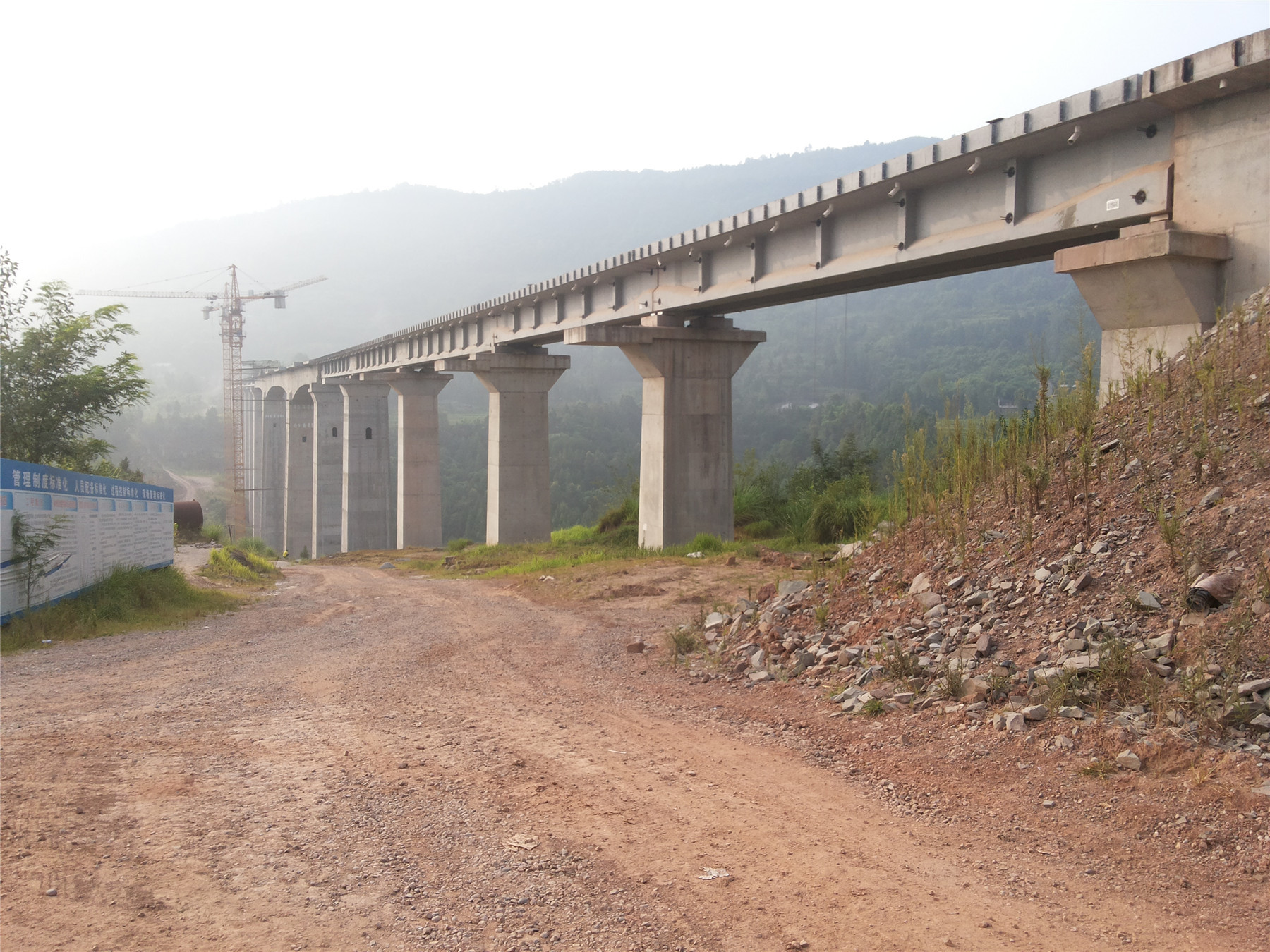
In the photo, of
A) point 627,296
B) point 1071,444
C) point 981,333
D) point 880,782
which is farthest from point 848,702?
point 981,333

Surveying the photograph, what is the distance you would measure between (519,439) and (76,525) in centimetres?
1960

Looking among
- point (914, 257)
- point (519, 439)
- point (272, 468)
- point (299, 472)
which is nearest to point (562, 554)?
point (519, 439)

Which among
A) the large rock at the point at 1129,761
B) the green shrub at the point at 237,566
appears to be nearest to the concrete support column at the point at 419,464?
the green shrub at the point at 237,566

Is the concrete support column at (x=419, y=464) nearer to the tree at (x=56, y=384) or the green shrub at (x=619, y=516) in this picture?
the green shrub at (x=619, y=516)

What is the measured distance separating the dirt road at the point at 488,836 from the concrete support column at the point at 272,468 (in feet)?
250

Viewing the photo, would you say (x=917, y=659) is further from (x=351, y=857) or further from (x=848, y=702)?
(x=351, y=857)

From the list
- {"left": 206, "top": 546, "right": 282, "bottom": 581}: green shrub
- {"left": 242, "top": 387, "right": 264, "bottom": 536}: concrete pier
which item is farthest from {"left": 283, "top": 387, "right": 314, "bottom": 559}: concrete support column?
{"left": 206, "top": 546, "right": 282, "bottom": 581}: green shrub

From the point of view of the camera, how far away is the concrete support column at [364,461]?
49.9 m

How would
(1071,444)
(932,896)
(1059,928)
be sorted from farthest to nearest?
(1071,444)
(932,896)
(1059,928)

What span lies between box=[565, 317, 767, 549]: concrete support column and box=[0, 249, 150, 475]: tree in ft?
35.1

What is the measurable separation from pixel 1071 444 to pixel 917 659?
2.73 m

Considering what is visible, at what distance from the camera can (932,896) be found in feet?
12.2

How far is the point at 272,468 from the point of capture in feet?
278

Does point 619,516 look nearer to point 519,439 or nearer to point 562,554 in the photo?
point 562,554
